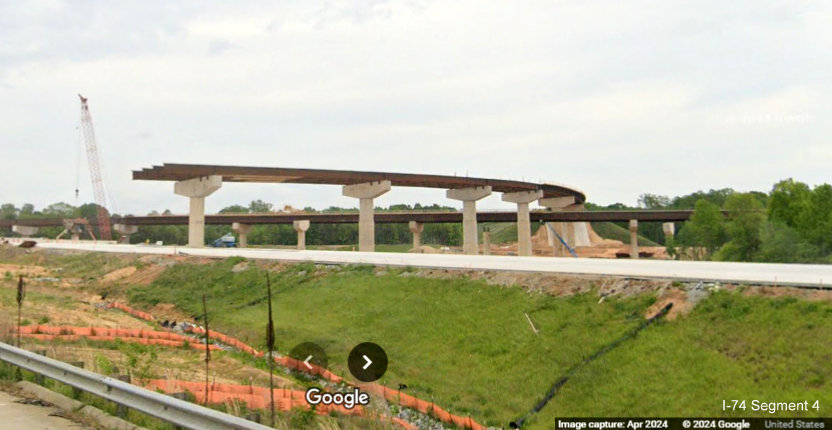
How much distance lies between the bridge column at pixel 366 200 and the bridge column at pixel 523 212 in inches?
1290

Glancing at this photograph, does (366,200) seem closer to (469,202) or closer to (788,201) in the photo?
(469,202)

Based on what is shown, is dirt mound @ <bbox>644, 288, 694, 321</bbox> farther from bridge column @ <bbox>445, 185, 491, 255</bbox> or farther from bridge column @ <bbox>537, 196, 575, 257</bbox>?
A: bridge column @ <bbox>537, 196, 575, 257</bbox>

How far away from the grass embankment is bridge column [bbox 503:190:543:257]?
72264mm

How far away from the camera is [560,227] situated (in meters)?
145

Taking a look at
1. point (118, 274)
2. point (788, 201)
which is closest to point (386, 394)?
point (118, 274)

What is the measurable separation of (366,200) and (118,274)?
36400 mm

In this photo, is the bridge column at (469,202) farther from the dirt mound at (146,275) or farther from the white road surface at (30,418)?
the white road surface at (30,418)

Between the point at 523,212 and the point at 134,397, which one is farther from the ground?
the point at 523,212

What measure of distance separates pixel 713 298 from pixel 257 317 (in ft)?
81.9

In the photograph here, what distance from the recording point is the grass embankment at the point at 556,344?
18406 mm

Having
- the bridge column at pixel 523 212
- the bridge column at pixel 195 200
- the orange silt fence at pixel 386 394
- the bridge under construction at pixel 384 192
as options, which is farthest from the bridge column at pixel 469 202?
the orange silt fence at pixel 386 394

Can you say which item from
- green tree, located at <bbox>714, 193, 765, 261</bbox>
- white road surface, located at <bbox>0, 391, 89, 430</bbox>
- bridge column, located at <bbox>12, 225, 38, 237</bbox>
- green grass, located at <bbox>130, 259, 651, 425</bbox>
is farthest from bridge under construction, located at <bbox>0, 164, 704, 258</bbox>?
bridge column, located at <bbox>12, 225, 38, 237</bbox>

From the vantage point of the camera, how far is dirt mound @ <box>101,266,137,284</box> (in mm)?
55688

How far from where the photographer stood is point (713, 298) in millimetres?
24219
